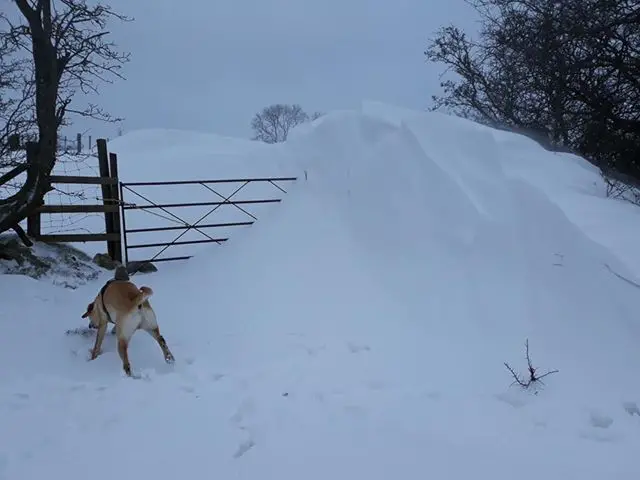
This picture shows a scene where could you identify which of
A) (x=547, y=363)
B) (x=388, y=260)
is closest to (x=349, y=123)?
(x=388, y=260)

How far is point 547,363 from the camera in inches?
182

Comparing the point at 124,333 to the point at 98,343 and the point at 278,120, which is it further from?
the point at 278,120

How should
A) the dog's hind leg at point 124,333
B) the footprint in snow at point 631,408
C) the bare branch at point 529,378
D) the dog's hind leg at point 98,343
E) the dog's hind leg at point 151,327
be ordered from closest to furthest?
the footprint in snow at point 631,408 → the bare branch at point 529,378 → the dog's hind leg at point 124,333 → the dog's hind leg at point 151,327 → the dog's hind leg at point 98,343

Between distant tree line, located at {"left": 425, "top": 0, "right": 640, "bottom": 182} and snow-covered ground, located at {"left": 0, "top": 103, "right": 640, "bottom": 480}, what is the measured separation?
1950 mm

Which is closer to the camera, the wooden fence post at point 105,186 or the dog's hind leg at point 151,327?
the dog's hind leg at point 151,327

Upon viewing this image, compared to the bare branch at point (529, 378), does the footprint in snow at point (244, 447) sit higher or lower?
lower

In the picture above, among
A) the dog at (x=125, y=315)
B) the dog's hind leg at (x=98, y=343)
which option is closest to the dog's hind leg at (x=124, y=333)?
the dog at (x=125, y=315)

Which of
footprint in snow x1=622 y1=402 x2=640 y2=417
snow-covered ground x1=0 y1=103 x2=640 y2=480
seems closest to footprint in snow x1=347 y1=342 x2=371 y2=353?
snow-covered ground x1=0 y1=103 x2=640 y2=480

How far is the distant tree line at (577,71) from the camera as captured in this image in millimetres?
9703

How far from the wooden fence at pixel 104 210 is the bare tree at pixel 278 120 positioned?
1908 inches

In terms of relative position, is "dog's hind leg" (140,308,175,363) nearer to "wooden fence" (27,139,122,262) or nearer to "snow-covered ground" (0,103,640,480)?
"snow-covered ground" (0,103,640,480)

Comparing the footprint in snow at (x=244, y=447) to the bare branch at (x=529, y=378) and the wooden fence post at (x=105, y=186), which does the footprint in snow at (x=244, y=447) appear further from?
the wooden fence post at (x=105, y=186)

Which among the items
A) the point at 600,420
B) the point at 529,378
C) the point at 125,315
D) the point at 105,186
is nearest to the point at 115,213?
the point at 105,186

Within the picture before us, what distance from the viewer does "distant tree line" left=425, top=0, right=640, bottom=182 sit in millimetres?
9703
